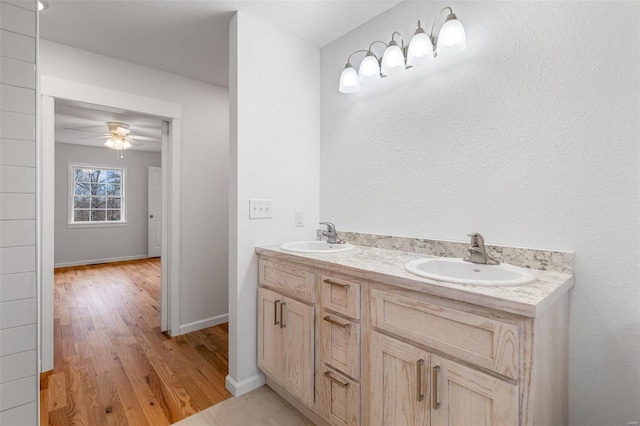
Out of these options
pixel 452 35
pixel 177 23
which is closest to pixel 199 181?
pixel 177 23

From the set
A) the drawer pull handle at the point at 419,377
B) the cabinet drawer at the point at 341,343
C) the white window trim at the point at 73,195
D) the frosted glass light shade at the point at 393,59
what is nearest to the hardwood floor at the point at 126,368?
the cabinet drawer at the point at 341,343

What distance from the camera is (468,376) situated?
1022 millimetres

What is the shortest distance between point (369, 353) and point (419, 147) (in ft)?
3.69

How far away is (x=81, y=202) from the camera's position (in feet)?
19.2

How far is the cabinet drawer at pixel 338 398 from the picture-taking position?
4.60ft

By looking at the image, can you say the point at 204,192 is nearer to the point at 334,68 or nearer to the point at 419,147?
the point at 334,68

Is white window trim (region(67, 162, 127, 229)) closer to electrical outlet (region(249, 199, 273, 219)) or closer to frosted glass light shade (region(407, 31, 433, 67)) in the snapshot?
electrical outlet (region(249, 199, 273, 219))

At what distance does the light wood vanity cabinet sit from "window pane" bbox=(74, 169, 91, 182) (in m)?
5.85

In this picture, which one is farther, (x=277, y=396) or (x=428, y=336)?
(x=277, y=396)

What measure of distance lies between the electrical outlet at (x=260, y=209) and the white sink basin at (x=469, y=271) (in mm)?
991

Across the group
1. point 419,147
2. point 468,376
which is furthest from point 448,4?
point 468,376

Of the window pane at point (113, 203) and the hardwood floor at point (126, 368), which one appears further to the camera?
the window pane at point (113, 203)

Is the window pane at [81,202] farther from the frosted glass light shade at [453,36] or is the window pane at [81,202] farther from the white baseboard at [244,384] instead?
the frosted glass light shade at [453,36]

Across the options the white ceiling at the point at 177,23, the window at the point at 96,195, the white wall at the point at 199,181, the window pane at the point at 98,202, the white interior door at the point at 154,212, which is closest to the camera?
the white ceiling at the point at 177,23
